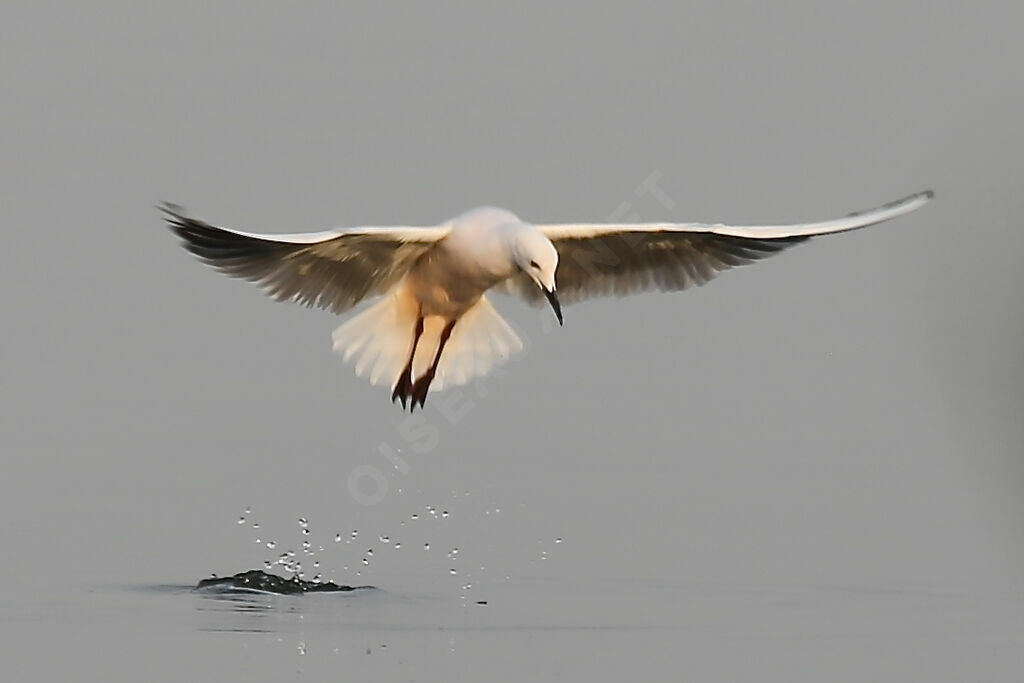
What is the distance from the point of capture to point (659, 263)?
298 inches

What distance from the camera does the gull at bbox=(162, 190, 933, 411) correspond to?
6746 millimetres

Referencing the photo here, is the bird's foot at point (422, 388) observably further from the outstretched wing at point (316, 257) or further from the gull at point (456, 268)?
the outstretched wing at point (316, 257)

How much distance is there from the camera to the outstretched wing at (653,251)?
7.09 m

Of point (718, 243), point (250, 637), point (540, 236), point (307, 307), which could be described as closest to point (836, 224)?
point (718, 243)

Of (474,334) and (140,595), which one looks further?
(474,334)

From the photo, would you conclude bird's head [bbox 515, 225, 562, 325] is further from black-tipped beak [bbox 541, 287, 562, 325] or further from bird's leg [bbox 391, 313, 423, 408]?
bird's leg [bbox 391, 313, 423, 408]

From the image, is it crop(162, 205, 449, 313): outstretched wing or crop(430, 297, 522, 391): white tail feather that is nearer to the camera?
crop(162, 205, 449, 313): outstretched wing

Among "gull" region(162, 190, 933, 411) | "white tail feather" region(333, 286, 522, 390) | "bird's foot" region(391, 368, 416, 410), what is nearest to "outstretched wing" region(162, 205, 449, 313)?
"gull" region(162, 190, 933, 411)

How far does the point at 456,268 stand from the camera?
7051mm

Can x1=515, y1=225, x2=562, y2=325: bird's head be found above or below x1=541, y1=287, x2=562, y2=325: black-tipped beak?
above

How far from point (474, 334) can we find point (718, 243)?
1.20 m

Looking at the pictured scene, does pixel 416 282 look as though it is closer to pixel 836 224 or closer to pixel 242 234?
pixel 242 234

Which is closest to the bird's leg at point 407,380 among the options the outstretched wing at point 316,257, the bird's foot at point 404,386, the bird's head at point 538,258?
the bird's foot at point 404,386

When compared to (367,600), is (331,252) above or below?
above
